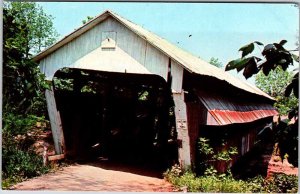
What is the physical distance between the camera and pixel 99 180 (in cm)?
538

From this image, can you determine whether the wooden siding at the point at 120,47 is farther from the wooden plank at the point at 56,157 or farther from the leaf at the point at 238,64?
the leaf at the point at 238,64

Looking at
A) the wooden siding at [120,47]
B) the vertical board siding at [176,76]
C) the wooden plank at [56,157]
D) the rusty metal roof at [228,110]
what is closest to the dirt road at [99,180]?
the wooden plank at [56,157]

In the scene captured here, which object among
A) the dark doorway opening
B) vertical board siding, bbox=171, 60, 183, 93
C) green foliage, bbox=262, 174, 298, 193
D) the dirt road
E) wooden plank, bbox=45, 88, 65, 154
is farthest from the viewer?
the dark doorway opening

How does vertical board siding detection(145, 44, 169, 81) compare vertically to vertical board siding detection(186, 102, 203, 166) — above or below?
above

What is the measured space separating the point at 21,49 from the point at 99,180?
7.29ft

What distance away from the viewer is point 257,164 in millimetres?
7957

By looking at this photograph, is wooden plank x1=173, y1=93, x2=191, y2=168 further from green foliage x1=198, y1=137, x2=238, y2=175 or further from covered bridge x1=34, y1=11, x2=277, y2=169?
green foliage x1=198, y1=137, x2=238, y2=175

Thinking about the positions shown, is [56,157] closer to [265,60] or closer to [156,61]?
[156,61]

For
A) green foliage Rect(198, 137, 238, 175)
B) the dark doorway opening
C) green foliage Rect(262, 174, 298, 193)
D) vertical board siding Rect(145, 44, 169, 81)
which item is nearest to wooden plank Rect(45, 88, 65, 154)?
the dark doorway opening

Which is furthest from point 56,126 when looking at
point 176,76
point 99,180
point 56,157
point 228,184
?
point 228,184

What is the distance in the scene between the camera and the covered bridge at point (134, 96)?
5.57 meters

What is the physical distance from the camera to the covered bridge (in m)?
5.57

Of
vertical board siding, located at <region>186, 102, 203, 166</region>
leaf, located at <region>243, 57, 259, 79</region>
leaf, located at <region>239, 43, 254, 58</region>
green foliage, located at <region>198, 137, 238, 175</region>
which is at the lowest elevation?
green foliage, located at <region>198, 137, 238, 175</region>

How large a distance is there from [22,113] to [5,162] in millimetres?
722
